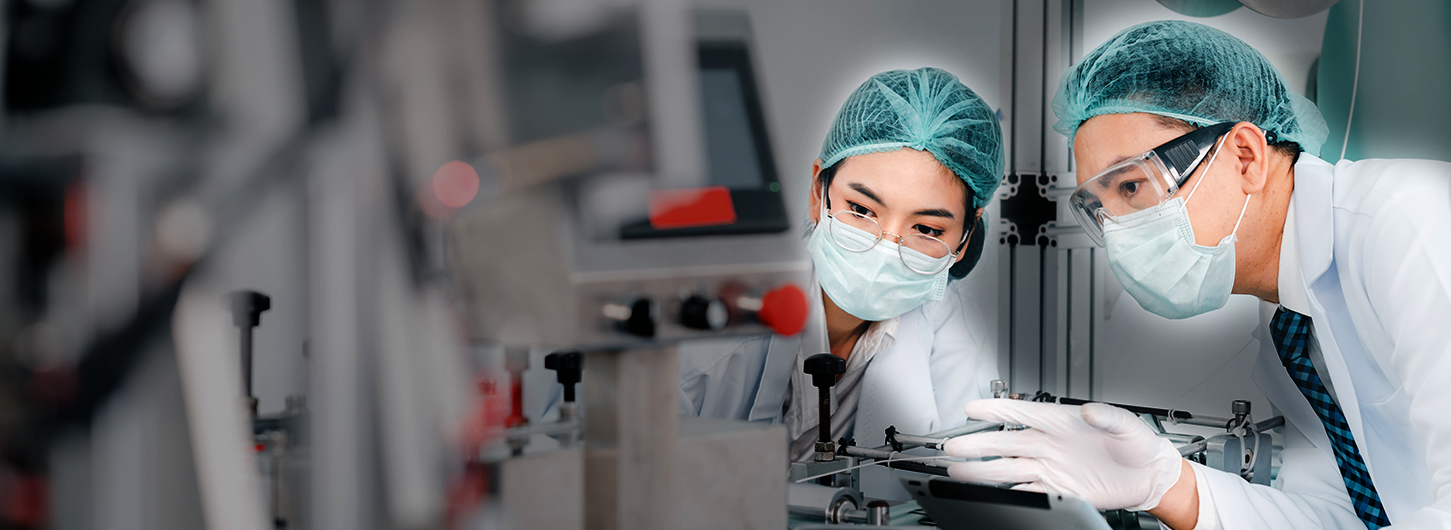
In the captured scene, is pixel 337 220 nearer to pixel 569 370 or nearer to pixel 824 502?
pixel 569 370

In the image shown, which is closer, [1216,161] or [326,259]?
[326,259]

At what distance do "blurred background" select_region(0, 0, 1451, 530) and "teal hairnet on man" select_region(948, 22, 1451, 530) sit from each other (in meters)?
0.89

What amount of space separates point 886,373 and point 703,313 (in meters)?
1.53

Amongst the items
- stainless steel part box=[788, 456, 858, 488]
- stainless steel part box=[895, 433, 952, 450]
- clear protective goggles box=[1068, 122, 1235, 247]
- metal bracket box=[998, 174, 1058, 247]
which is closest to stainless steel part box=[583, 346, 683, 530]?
stainless steel part box=[788, 456, 858, 488]

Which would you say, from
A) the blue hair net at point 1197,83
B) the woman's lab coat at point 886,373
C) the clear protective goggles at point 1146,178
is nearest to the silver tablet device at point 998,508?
the woman's lab coat at point 886,373

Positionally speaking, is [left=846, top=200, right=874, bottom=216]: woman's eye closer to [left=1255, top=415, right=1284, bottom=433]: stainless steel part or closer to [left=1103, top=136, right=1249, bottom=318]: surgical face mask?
[left=1103, top=136, right=1249, bottom=318]: surgical face mask

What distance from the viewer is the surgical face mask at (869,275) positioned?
1.93 meters

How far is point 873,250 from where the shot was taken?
6.33 ft

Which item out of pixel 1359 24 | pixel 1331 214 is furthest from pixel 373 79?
pixel 1359 24

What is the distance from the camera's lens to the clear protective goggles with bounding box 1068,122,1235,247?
1560 millimetres

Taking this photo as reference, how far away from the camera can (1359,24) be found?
1873 millimetres

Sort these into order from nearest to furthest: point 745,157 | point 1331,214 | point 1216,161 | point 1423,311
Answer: point 745,157
point 1423,311
point 1331,214
point 1216,161

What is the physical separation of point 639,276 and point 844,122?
1430 mm

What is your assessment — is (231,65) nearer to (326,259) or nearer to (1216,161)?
(326,259)
